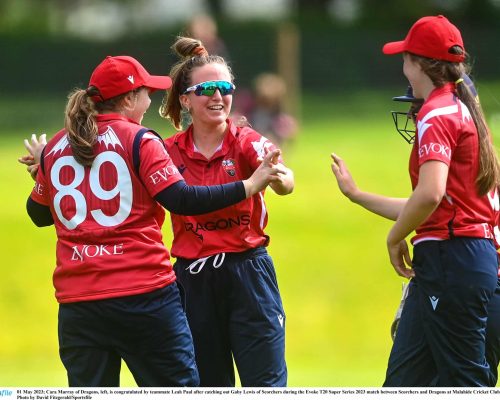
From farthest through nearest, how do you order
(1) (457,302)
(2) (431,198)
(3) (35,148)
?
(3) (35,148)
(1) (457,302)
(2) (431,198)

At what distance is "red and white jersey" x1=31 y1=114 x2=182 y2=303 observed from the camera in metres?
4.46

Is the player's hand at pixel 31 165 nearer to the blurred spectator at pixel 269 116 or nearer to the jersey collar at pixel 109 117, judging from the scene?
the jersey collar at pixel 109 117

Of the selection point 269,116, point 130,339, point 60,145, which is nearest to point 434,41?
point 60,145

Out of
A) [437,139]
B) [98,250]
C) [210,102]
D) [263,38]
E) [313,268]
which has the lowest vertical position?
[313,268]

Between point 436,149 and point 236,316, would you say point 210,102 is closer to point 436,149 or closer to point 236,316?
point 236,316

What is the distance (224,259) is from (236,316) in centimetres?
26

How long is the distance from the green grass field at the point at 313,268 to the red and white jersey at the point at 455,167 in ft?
4.14

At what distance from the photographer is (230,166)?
4996 millimetres

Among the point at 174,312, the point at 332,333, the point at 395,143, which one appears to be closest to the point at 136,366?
the point at 174,312

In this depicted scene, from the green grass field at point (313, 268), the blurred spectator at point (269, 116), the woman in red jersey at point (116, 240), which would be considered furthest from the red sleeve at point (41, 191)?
the blurred spectator at point (269, 116)

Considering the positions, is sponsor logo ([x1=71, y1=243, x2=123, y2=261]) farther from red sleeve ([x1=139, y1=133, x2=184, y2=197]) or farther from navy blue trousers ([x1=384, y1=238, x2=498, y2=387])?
navy blue trousers ([x1=384, y1=238, x2=498, y2=387])

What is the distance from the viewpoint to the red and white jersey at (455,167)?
4324mm

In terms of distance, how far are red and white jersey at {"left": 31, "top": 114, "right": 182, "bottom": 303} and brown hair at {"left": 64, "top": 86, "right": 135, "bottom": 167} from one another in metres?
0.04

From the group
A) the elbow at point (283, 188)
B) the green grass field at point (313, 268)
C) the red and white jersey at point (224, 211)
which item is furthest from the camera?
the green grass field at point (313, 268)
